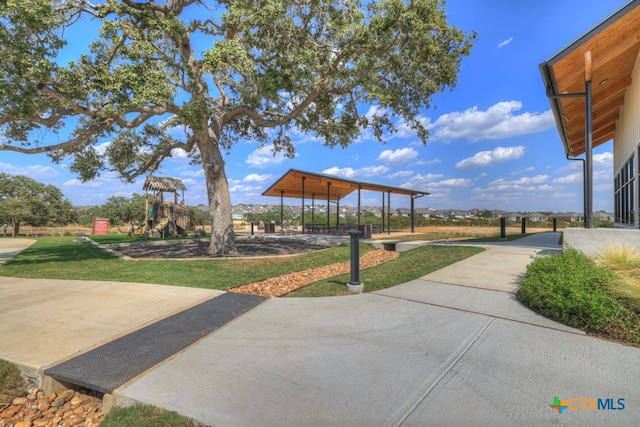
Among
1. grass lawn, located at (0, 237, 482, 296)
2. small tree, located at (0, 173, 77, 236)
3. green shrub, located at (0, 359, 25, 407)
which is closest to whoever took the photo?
green shrub, located at (0, 359, 25, 407)

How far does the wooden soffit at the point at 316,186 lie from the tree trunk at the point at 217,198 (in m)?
7.96

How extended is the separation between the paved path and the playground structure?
58.9 ft

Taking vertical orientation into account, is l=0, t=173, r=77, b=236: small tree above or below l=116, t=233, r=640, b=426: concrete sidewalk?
above

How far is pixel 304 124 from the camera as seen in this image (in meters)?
14.5

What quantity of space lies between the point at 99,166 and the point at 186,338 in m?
12.7

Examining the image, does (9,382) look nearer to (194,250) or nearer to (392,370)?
(392,370)

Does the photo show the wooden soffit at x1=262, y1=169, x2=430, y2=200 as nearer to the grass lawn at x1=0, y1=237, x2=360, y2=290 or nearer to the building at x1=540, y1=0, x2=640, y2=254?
the grass lawn at x1=0, y1=237, x2=360, y2=290

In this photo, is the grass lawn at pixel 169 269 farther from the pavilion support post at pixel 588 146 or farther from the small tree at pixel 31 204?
the small tree at pixel 31 204

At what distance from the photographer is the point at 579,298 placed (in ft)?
13.0

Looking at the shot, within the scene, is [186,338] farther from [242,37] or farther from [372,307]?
[242,37]

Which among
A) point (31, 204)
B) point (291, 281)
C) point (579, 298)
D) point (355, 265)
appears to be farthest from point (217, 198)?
point (31, 204)

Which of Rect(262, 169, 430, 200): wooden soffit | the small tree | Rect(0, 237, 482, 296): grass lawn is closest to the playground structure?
Rect(262, 169, 430, 200): wooden soffit

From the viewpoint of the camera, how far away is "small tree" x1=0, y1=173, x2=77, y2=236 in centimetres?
2691

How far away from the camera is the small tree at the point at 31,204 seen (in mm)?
26913
